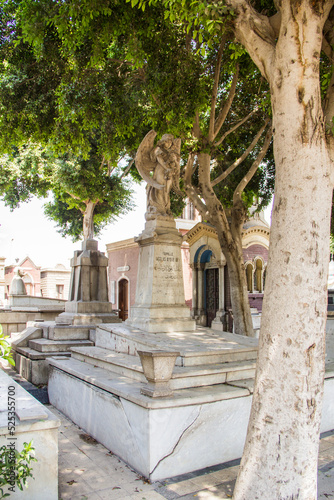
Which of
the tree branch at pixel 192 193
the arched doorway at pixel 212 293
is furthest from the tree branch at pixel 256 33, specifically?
the arched doorway at pixel 212 293

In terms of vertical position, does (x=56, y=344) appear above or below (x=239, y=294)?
below

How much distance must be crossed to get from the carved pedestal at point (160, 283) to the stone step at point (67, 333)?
2212 mm

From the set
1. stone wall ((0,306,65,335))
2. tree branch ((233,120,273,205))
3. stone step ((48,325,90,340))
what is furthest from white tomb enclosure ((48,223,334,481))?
stone wall ((0,306,65,335))

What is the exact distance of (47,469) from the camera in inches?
150

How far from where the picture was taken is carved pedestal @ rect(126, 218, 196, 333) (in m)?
7.52

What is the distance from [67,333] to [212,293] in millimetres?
10234

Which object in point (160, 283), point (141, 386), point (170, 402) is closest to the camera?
point (170, 402)

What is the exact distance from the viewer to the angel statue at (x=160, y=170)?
8320 mm

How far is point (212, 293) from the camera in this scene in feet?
61.4

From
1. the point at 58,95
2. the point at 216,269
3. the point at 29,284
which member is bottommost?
the point at 29,284

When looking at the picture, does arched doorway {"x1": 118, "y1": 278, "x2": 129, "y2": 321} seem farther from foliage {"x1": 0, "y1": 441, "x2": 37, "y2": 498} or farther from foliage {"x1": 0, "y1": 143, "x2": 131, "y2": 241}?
foliage {"x1": 0, "y1": 441, "x2": 37, "y2": 498}

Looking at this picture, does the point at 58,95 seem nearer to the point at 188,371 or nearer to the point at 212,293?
the point at 188,371

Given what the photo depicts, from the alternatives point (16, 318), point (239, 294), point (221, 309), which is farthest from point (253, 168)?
point (16, 318)

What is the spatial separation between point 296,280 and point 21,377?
7.49 meters
